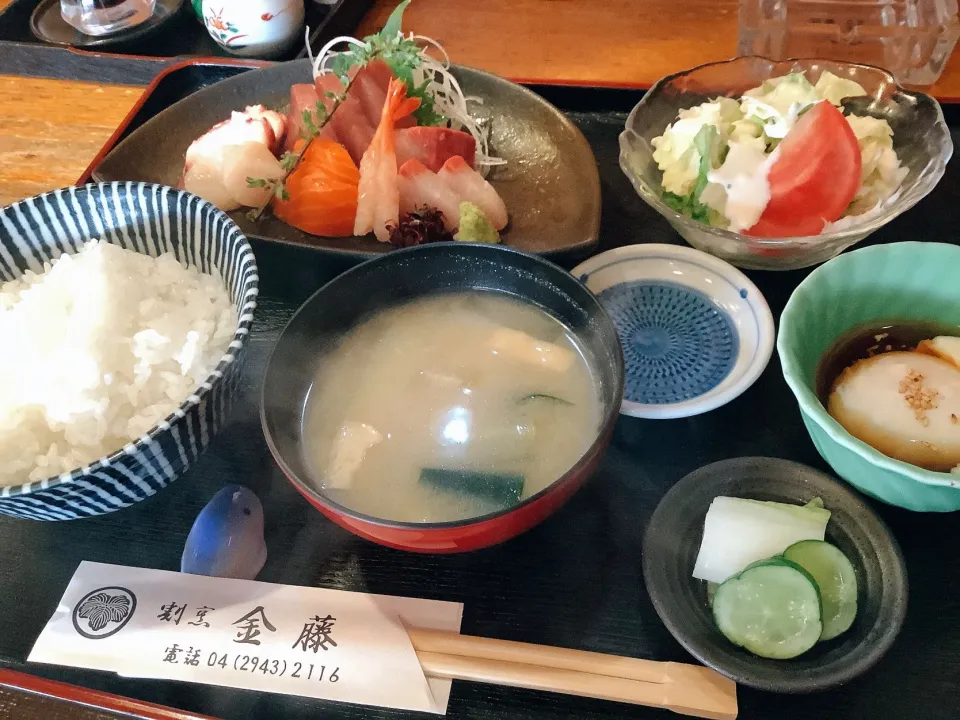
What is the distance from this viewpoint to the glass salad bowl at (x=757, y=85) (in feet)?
4.75

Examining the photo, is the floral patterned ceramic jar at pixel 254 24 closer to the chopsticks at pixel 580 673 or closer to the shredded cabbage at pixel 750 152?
the shredded cabbage at pixel 750 152

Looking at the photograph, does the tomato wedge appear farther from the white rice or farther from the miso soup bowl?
the white rice

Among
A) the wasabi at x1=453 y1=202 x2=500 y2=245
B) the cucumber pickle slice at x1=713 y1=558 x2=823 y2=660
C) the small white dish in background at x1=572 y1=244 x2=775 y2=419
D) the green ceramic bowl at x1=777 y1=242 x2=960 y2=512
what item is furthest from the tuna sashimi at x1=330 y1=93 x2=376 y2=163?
the cucumber pickle slice at x1=713 y1=558 x2=823 y2=660

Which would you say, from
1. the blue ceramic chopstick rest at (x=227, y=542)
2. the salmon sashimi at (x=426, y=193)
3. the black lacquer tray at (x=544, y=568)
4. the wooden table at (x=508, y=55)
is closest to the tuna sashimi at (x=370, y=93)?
the salmon sashimi at (x=426, y=193)

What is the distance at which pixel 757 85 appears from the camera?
1.80m

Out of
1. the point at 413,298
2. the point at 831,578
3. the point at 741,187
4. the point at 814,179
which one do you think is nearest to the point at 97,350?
the point at 413,298

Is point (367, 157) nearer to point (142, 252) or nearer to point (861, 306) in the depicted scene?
point (142, 252)

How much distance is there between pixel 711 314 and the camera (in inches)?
57.6

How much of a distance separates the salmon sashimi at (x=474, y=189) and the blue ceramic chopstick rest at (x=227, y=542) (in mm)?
828

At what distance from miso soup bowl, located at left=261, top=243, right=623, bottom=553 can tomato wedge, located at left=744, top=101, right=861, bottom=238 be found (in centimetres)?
53

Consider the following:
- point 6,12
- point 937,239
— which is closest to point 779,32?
point 937,239

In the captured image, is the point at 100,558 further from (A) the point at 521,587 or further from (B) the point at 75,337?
(A) the point at 521,587

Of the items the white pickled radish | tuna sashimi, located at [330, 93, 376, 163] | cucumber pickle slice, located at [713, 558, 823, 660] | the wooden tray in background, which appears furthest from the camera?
the wooden tray in background

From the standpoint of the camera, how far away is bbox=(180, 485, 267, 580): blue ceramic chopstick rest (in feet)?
3.66
